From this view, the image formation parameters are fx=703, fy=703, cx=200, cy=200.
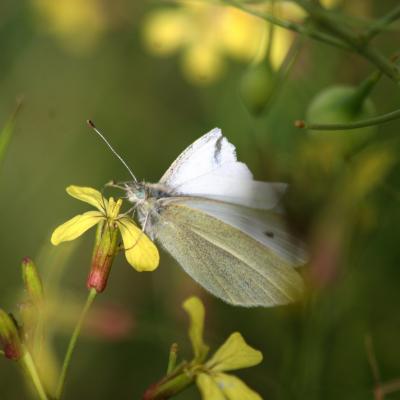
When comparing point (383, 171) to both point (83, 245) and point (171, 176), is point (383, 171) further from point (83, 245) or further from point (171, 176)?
point (83, 245)

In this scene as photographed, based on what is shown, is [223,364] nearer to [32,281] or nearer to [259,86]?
[32,281]

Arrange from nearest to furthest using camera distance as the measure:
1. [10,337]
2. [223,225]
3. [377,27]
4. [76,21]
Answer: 1. [10,337]
2. [377,27]
3. [223,225]
4. [76,21]

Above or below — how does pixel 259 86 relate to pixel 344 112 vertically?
above

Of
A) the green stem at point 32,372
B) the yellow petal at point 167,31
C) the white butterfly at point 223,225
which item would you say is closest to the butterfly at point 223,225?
the white butterfly at point 223,225

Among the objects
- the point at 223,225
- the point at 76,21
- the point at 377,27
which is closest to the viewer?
the point at 377,27

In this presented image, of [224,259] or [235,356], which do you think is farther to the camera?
[224,259]

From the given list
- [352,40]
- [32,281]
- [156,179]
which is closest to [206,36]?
[156,179]

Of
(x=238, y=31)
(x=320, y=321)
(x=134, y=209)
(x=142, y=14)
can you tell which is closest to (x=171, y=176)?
(x=134, y=209)
